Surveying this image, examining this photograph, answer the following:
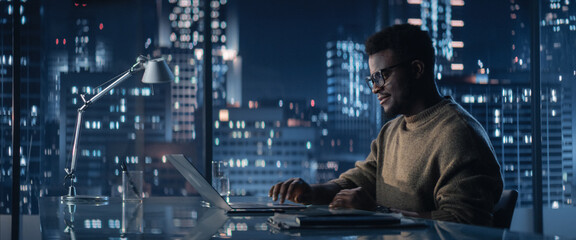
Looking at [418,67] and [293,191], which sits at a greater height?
[418,67]

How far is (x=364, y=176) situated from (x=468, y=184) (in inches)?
30.1

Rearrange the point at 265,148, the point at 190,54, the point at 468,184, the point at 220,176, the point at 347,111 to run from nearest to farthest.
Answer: the point at 468,184
the point at 220,176
the point at 190,54
the point at 347,111
the point at 265,148

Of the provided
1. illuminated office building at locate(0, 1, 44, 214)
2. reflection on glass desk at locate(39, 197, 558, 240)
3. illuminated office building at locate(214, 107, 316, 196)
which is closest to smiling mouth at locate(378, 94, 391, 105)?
reflection on glass desk at locate(39, 197, 558, 240)

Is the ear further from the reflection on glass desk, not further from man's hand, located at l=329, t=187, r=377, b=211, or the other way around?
the reflection on glass desk

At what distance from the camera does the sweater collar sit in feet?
6.63

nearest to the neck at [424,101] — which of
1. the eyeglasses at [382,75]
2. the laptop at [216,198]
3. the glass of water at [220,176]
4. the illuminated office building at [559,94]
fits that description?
the eyeglasses at [382,75]

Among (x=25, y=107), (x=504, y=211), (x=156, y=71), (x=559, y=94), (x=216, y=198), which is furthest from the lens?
(x=559, y=94)

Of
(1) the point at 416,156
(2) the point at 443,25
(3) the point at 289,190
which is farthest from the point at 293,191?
(2) the point at 443,25

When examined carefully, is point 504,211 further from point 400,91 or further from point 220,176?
point 220,176

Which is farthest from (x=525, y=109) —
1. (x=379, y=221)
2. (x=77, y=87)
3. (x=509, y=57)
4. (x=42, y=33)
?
(x=379, y=221)

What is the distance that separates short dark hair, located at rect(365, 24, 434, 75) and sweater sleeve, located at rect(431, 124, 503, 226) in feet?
1.30

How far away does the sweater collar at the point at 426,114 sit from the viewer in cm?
202

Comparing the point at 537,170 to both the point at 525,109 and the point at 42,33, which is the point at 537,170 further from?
the point at 42,33

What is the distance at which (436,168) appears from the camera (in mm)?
1888
